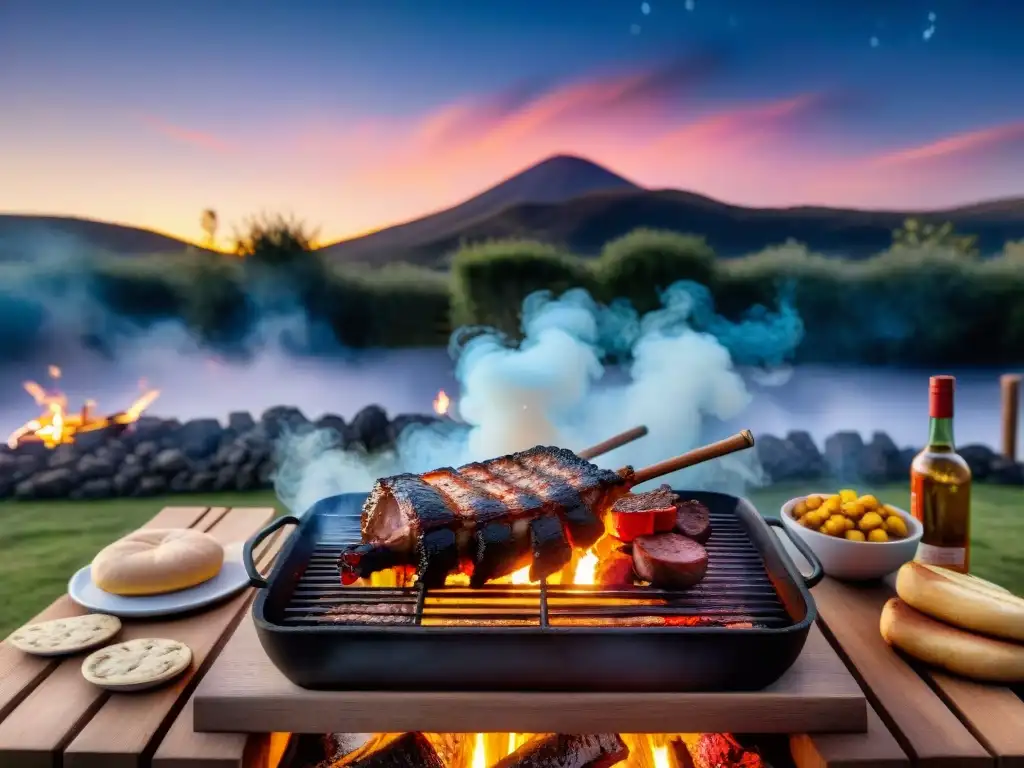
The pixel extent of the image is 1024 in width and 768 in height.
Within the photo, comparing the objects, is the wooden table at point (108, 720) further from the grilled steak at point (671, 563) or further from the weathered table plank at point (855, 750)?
the weathered table plank at point (855, 750)

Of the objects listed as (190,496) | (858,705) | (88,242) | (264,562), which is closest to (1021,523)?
(858,705)

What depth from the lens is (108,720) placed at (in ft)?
6.72

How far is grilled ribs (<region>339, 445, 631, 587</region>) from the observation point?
210cm

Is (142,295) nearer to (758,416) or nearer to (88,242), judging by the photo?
(88,242)

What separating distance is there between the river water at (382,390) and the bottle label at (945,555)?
3936 mm

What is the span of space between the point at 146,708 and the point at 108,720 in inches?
3.7

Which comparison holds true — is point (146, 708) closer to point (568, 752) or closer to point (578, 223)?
point (568, 752)

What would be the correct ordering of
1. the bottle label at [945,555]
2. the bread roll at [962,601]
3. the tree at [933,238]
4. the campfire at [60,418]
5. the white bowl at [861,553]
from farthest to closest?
the tree at [933,238] → the campfire at [60,418] → the bottle label at [945,555] → the white bowl at [861,553] → the bread roll at [962,601]

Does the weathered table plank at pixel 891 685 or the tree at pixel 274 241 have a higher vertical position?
the tree at pixel 274 241

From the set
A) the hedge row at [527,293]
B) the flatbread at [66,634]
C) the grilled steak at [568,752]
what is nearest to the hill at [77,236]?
the hedge row at [527,293]

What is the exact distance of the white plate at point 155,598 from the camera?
2.62m

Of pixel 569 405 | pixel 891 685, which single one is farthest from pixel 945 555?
pixel 569 405

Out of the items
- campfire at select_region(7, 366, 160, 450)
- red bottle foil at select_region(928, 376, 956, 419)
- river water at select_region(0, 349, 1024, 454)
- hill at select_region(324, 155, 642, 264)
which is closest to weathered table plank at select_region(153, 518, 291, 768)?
red bottle foil at select_region(928, 376, 956, 419)

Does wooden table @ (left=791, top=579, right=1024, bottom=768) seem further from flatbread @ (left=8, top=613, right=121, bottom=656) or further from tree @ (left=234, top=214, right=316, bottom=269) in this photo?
tree @ (left=234, top=214, right=316, bottom=269)
